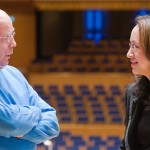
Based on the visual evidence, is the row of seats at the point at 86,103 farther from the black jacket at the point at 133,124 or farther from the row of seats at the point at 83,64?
the black jacket at the point at 133,124

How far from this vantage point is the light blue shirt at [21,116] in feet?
5.13

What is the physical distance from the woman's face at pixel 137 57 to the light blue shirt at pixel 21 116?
407 millimetres

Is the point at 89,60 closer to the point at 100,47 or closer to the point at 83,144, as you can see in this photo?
the point at 100,47

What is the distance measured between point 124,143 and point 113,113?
7.21 meters

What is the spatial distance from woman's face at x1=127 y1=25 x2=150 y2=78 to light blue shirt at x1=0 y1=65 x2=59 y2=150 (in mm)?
407

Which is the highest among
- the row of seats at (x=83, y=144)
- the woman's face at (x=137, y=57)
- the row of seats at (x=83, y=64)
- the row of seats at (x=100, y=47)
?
the woman's face at (x=137, y=57)

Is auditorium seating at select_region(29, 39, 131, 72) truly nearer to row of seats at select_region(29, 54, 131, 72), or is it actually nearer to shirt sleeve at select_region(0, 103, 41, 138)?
row of seats at select_region(29, 54, 131, 72)

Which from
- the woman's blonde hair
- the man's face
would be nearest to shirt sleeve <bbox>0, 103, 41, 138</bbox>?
the man's face

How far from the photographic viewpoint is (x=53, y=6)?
9.76m

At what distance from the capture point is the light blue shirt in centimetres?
156

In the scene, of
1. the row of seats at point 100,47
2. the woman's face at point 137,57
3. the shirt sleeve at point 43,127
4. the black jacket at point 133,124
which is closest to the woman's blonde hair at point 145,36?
the woman's face at point 137,57

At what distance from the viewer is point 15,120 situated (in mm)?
1564

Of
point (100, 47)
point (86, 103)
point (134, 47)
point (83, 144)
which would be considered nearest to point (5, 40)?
point (134, 47)

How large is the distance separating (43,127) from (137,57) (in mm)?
473
